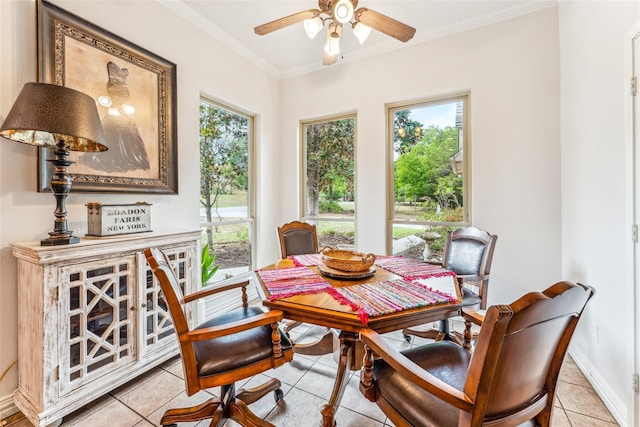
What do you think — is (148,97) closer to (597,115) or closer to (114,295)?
(114,295)

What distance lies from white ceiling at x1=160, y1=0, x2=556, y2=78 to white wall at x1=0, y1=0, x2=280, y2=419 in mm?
159

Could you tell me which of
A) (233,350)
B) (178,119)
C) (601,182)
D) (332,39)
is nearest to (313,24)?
(332,39)

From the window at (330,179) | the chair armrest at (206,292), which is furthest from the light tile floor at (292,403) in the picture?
the window at (330,179)

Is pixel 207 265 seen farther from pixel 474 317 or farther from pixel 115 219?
pixel 474 317

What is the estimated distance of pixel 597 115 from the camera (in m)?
1.84

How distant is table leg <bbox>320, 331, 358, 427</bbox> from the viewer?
1.33 metres

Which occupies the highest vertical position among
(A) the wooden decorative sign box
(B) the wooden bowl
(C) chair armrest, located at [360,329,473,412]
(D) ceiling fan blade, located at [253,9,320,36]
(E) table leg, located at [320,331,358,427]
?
(D) ceiling fan blade, located at [253,9,320,36]

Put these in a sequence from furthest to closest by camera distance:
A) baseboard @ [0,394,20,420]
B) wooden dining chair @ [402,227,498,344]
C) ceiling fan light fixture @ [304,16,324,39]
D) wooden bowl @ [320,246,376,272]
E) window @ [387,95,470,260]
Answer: window @ [387,95,470,260] → wooden dining chair @ [402,227,498,344] → ceiling fan light fixture @ [304,16,324,39] → wooden bowl @ [320,246,376,272] → baseboard @ [0,394,20,420]

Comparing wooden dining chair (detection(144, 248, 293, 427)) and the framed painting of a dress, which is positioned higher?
the framed painting of a dress

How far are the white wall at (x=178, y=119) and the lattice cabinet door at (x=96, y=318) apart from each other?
41cm

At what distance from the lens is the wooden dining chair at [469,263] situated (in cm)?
216

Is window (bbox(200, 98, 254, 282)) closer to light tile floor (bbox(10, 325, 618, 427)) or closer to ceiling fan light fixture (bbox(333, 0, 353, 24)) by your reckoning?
light tile floor (bbox(10, 325, 618, 427))

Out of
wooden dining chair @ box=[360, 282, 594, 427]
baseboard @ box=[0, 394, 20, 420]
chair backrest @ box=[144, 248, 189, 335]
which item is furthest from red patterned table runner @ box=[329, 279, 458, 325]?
baseboard @ box=[0, 394, 20, 420]

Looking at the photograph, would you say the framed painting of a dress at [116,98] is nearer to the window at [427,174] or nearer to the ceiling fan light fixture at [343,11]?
the ceiling fan light fixture at [343,11]
